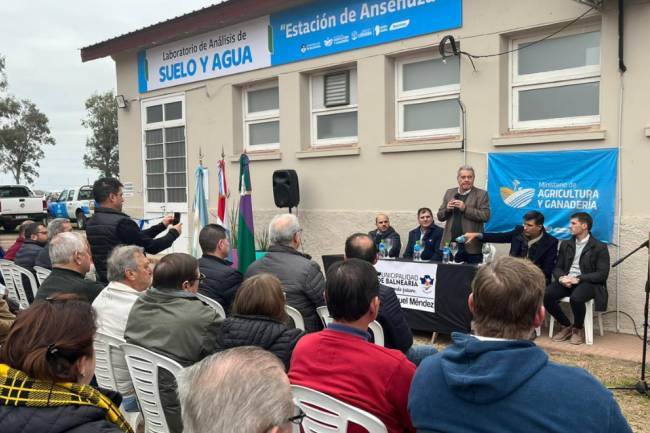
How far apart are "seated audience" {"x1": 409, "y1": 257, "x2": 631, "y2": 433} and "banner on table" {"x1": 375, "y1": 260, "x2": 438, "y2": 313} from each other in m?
4.19

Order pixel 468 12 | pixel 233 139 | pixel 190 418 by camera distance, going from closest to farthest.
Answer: pixel 190 418, pixel 468 12, pixel 233 139

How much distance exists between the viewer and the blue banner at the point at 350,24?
7703 mm

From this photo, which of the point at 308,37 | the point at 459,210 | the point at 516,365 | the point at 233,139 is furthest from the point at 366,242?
the point at 233,139

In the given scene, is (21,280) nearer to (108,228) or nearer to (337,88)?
(108,228)

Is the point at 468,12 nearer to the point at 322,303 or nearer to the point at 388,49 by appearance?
the point at 388,49

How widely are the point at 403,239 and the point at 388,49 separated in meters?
2.65

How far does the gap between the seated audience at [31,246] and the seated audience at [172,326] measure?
3530 millimetres

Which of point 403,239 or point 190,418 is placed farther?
point 403,239

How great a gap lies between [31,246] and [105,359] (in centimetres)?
341

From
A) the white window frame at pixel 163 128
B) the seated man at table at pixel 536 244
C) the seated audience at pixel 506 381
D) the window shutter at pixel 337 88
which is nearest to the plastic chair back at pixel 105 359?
the seated audience at pixel 506 381

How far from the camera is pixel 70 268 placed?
3.76m

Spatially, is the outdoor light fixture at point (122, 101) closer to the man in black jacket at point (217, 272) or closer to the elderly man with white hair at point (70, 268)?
the man in black jacket at point (217, 272)

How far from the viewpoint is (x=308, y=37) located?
915 centimetres

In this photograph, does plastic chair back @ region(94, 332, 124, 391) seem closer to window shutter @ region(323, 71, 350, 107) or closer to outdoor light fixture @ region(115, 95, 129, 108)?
window shutter @ region(323, 71, 350, 107)
